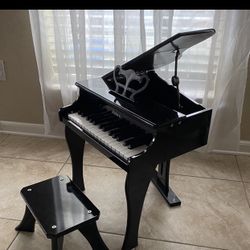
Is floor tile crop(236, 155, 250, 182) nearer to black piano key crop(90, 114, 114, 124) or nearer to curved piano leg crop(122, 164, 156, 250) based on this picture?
curved piano leg crop(122, 164, 156, 250)

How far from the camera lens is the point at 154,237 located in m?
1.68

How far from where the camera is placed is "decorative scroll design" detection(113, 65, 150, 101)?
160cm

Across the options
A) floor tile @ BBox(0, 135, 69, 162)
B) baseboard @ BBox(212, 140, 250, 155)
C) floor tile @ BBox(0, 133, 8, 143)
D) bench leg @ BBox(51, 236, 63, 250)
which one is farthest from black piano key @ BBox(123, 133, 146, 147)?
floor tile @ BBox(0, 133, 8, 143)

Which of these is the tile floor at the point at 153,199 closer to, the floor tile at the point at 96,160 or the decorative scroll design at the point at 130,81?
the floor tile at the point at 96,160

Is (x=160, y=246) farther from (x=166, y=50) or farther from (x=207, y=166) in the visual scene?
(x=166, y=50)

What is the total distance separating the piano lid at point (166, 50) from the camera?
1.27 meters

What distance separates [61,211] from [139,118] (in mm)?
536

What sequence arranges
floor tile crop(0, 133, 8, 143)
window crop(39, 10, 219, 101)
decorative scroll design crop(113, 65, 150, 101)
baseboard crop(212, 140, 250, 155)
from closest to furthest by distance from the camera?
decorative scroll design crop(113, 65, 150, 101) → window crop(39, 10, 219, 101) → baseboard crop(212, 140, 250, 155) → floor tile crop(0, 133, 8, 143)

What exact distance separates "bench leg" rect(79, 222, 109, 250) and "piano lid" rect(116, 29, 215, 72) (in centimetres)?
77

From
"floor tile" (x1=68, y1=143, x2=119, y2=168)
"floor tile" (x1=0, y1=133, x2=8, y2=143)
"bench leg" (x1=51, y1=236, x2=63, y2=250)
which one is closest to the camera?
"bench leg" (x1=51, y1=236, x2=63, y2=250)

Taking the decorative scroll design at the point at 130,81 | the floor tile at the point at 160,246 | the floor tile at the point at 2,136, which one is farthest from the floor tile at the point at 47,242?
the floor tile at the point at 2,136
